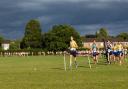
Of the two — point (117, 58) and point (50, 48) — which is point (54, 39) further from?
point (117, 58)

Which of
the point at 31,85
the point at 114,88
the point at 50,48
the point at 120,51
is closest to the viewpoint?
the point at 114,88

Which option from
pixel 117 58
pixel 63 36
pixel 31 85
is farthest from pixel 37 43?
pixel 31 85

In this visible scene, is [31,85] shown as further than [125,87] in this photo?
Yes

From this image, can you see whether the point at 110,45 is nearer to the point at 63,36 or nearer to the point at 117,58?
the point at 117,58

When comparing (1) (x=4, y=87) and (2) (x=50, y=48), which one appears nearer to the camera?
(1) (x=4, y=87)

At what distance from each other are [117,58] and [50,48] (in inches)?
4759

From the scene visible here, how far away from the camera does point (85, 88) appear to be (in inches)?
704

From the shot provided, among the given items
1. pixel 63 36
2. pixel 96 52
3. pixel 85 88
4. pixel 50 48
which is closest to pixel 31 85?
pixel 85 88

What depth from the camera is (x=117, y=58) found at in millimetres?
46062

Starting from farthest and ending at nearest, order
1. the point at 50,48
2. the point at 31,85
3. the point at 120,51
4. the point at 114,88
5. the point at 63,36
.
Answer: the point at 63,36, the point at 50,48, the point at 120,51, the point at 31,85, the point at 114,88

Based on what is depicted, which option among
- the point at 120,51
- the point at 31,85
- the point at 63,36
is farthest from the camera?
the point at 63,36

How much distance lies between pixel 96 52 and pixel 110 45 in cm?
215

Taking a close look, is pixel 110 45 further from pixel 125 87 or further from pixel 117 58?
pixel 125 87

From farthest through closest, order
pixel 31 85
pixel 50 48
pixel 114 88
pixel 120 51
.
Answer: pixel 50 48 < pixel 120 51 < pixel 31 85 < pixel 114 88
